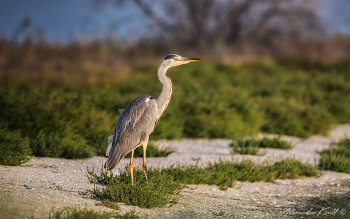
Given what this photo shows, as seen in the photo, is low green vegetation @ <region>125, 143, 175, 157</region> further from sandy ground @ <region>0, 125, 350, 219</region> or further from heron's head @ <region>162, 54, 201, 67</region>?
heron's head @ <region>162, 54, 201, 67</region>

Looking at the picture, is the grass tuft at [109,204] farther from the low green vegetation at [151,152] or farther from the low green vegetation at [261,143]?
the low green vegetation at [261,143]

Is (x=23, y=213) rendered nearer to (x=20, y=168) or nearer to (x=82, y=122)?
(x=20, y=168)

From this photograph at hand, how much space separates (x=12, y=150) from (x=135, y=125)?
2.23 meters

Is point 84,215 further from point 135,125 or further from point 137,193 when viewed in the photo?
point 135,125

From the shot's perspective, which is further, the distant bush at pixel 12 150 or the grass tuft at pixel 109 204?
the distant bush at pixel 12 150

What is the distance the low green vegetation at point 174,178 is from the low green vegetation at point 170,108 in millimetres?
1926

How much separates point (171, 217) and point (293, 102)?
9168 millimetres

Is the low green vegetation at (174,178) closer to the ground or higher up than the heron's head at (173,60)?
closer to the ground

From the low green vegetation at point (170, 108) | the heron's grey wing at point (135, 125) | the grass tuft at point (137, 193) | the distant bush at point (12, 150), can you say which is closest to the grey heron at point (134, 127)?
the heron's grey wing at point (135, 125)

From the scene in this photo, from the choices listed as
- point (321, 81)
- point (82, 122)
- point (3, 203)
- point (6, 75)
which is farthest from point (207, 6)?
point (3, 203)

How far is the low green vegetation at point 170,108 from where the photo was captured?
7.18 meters

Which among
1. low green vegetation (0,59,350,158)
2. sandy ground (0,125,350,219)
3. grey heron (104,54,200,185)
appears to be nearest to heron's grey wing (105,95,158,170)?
grey heron (104,54,200,185)

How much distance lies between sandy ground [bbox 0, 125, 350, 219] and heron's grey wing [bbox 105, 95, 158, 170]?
2.46 feet

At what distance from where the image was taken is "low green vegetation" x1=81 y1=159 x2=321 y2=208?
4.17 m
